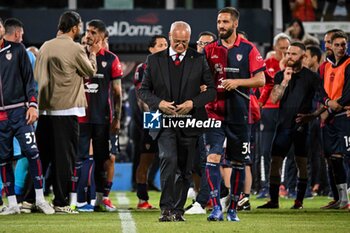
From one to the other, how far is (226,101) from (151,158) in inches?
110

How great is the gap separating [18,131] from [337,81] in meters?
4.05

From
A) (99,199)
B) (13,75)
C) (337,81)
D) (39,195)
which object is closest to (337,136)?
(337,81)

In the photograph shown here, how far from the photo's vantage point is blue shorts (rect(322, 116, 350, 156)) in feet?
43.6

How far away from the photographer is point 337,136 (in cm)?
1335

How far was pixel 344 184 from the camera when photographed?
1341 cm

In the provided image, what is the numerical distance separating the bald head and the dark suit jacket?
0.12 m

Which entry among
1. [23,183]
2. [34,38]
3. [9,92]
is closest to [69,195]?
[23,183]

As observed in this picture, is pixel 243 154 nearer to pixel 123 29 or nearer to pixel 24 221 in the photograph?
pixel 24 221

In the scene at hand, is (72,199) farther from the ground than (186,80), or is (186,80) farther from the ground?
(186,80)

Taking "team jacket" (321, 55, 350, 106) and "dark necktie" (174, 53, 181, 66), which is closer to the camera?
"dark necktie" (174, 53, 181, 66)

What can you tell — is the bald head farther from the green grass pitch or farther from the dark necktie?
the green grass pitch

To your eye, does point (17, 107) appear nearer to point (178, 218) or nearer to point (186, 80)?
point (186, 80)

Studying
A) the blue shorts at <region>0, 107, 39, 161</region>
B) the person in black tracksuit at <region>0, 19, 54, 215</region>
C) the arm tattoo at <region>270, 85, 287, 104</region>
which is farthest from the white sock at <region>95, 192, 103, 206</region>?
the arm tattoo at <region>270, 85, 287, 104</region>

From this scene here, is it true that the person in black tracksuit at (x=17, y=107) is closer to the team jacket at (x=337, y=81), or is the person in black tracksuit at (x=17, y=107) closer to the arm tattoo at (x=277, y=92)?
the arm tattoo at (x=277, y=92)
